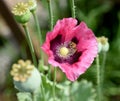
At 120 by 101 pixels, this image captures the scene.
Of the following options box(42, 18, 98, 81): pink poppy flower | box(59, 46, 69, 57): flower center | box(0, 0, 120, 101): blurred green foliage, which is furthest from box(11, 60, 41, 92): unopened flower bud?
box(0, 0, 120, 101): blurred green foliage

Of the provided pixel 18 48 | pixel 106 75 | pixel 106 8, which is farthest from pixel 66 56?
pixel 106 8

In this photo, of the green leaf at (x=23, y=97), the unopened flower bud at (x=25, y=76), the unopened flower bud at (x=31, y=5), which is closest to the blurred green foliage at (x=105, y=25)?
the green leaf at (x=23, y=97)

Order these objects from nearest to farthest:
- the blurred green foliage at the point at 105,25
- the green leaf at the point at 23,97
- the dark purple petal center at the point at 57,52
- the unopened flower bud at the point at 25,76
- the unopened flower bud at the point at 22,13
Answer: the unopened flower bud at the point at 25,76 → the unopened flower bud at the point at 22,13 → the dark purple petal center at the point at 57,52 → the green leaf at the point at 23,97 → the blurred green foliage at the point at 105,25

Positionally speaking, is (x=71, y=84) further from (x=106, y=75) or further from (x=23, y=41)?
(x=23, y=41)

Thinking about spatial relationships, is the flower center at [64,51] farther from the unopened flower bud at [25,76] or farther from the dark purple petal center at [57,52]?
the unopened flower bud at [25,76]

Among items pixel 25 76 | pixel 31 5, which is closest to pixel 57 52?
pixel 31 5

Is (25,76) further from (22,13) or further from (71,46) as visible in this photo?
(71,46)

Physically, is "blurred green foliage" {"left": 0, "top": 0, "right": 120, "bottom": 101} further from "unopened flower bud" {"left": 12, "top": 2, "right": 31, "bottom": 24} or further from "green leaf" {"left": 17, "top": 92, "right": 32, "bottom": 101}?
"unopened flower bud" {"left": 12, "top": 2, "right": 31, "bottom": 24}
